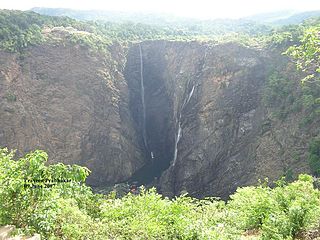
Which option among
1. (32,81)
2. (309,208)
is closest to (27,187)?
(309,208)

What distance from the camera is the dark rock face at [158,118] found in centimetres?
3416

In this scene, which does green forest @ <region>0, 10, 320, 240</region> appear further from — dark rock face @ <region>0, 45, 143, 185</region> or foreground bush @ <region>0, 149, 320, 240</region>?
dark rock face @ <region>0, 45, 143, 185</region>

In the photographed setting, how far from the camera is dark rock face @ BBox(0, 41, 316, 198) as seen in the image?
34.2 m

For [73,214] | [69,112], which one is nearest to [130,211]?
[73,214]

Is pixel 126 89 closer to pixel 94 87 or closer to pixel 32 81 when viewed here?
pixel 94 87

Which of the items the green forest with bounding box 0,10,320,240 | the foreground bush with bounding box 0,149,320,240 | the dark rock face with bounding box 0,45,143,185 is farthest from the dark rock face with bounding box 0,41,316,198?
the foreground bush with bounding box 0,149,320,240

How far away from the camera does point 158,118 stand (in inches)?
1913

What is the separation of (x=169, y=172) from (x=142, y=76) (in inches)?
699

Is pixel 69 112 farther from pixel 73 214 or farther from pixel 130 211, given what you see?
pixel 73 214

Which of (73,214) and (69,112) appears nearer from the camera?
(73,214)

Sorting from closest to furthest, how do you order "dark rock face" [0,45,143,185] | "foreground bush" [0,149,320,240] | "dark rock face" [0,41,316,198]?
"foreground bush" [0,149,320,240] < "dark rock face" [0,41,316,198] < "dark rock face" [0,45,143,185]

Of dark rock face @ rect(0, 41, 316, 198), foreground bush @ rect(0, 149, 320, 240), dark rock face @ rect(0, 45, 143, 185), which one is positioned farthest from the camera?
dark rock face @ rect(0, 45, 143, 185)

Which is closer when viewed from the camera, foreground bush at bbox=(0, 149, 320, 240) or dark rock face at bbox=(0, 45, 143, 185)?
foreground bush at bbox=(0, 149, 320, 240)

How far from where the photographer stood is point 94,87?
4416cm
